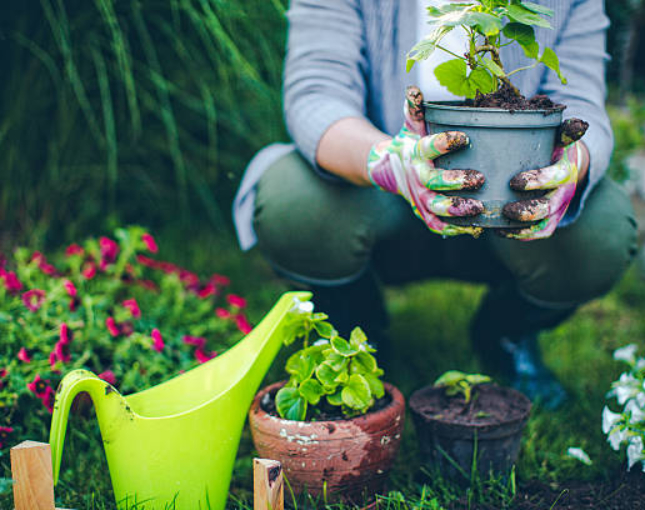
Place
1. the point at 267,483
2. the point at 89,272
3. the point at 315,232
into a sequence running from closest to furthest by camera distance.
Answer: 1. the point at 267,483
2. the point at 315,232
3. the point at 89,272

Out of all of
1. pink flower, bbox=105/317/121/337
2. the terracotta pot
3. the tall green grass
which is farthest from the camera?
the tall green grass

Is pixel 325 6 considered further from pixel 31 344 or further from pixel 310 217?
pixel 31 344

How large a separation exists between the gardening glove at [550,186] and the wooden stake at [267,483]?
0.47 m

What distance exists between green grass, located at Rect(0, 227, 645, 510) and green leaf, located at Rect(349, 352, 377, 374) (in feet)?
0.63

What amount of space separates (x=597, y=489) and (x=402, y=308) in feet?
3.43

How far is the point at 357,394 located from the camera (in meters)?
0.98

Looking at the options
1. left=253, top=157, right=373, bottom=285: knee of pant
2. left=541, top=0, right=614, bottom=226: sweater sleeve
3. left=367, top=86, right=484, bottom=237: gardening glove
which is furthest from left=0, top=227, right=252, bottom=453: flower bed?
left=541, top=0, right=614, bottom=226: sweater sleeve

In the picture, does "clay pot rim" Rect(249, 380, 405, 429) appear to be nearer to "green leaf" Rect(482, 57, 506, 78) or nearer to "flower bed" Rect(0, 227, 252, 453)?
"flower bed" Rect(0, 227, 252, 453)

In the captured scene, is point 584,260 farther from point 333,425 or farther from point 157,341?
point 157,341

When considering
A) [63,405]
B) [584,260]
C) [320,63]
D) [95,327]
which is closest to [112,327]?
[95,327]

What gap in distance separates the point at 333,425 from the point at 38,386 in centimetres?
58

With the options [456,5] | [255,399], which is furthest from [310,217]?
[456,5]

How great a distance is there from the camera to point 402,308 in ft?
6.87

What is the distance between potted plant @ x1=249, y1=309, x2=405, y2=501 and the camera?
38.3 inches
